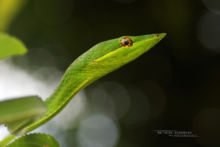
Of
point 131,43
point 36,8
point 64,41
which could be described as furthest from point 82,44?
point 131,43

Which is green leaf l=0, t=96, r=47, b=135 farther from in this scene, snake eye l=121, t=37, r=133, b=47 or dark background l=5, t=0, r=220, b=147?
dark background l=5, t=0, r=220, b=147

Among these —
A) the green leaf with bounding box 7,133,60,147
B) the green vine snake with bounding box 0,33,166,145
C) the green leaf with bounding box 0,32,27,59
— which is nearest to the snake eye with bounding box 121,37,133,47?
the green vine snake with bounding box 0,33,166,145

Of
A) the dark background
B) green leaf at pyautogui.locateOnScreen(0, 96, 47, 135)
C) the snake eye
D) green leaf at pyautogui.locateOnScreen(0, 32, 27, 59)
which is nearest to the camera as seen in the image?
green leaf at pyautogui.locateOnScreen(0, 96, 47, 135)

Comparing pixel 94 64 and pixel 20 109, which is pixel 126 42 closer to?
pixel 94 64

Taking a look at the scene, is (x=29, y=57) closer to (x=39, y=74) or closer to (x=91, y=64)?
(x=39, y=74)

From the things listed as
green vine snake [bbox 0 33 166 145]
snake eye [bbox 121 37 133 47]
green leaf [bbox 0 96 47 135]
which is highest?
snake eye [bbox 121 37 133 47]

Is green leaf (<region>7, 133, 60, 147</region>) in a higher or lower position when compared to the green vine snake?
lower
